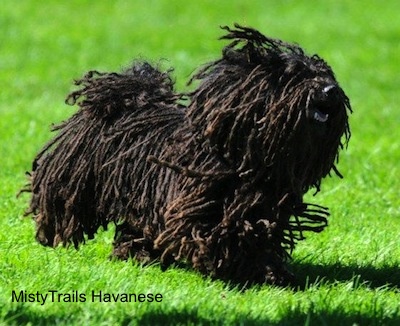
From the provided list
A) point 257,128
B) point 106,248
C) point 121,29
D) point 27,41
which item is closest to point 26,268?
point 106,248

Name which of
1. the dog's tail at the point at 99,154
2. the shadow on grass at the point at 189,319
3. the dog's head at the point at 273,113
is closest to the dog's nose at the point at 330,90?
the dog's head at the point at 273,113

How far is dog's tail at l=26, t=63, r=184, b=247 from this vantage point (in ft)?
22.5

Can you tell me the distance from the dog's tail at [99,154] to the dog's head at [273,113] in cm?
51

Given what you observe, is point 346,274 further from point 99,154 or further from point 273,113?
point 99,154

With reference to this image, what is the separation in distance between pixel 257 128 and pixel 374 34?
44.8 feet

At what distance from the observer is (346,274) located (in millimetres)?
6762

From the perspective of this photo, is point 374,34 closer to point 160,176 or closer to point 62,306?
point 160,176

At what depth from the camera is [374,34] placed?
19547 mm

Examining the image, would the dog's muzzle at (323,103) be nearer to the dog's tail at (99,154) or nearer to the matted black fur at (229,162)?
the matted black fur at (229,162)

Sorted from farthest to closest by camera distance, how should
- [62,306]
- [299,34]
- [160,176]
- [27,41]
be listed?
1. [299,34]
2. [27,41]
3. [160,176]
4. [62,306]

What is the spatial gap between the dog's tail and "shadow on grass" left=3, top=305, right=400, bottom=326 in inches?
54.2

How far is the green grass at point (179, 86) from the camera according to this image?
5.73 meters

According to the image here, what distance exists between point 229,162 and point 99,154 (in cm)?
96

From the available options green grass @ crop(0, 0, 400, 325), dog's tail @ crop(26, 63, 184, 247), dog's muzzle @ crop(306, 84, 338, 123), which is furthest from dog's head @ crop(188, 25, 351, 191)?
green grass @ crop(0, 0, 400, 325)
